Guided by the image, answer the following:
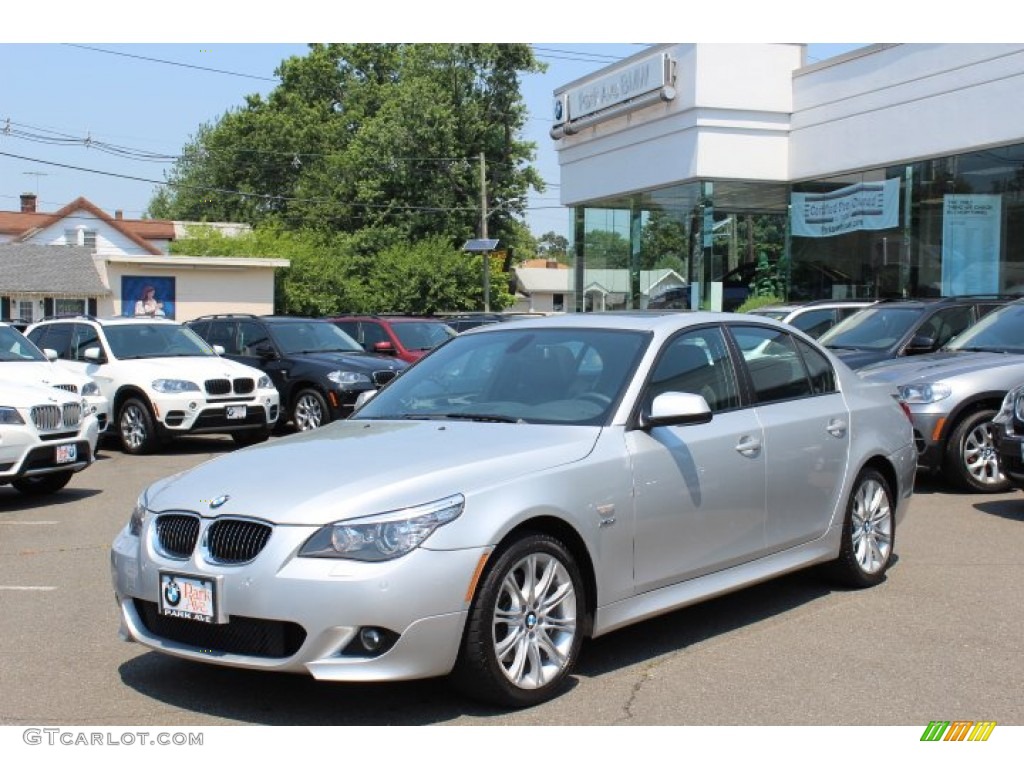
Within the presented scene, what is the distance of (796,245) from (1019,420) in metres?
18.3

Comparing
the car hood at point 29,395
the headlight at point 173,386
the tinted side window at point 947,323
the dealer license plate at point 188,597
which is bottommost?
the dealer license plate at point 188,597

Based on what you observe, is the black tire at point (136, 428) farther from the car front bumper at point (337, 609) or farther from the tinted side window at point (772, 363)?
the car front bumper at point (337, 609)

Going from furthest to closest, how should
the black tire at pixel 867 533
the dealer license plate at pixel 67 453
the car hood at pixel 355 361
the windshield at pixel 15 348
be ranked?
the car hood at pixel 355 361 < the windshield at pixel 15 348 < the dealer license plate at pixel 67 453 < the black tire at pixel 867 533

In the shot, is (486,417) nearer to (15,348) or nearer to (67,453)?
(67,453)

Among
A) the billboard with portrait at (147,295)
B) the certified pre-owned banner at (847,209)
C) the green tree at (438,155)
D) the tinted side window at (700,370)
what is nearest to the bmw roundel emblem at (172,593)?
the tinted side window at (700,370)

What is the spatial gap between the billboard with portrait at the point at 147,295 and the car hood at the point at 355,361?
19252 millimetres

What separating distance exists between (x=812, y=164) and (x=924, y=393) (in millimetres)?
16304

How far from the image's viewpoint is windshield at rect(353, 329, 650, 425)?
581 cm

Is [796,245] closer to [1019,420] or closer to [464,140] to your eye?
[1019,420]

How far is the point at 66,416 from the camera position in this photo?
10.9 metres

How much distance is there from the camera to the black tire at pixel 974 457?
10.8 m

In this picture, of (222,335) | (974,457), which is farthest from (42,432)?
(974,457)

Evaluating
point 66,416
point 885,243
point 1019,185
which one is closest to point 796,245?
point 885,243

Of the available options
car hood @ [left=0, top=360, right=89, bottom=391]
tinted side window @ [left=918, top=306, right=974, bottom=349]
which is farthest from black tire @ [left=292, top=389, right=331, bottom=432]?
tinted side window @ [left=918, top=306, right=974, bottom=349]
